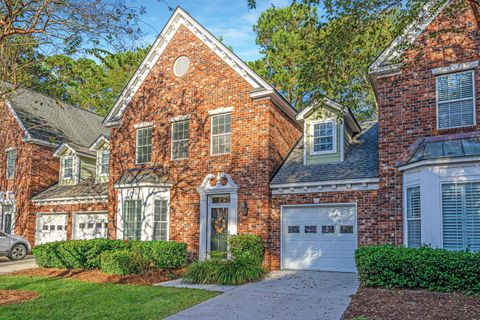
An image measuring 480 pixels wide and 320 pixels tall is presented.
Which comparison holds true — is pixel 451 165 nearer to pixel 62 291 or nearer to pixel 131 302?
pixel 131 302

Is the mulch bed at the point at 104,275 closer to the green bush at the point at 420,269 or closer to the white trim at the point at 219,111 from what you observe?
the white trim at the point at 219,111

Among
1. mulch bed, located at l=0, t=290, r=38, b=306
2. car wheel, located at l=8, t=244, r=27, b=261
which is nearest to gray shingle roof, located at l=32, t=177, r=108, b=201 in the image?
car wheel, located at l=8, t=244, r=27, b=261

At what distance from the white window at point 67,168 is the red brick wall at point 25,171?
1066 millimetres

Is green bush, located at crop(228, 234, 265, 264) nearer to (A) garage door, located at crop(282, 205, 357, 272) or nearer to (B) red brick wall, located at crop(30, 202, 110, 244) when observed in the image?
(A) garage door, located at crop(282, 205, 357, 272)

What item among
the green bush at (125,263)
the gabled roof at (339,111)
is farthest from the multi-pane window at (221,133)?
the green bush at (125,263)

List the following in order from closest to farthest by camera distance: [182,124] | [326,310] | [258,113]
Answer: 1. [326,310]
2. [258,113]
3. [182,124]

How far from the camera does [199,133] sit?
15.7 meters

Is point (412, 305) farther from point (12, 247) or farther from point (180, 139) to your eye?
point (12, 247)

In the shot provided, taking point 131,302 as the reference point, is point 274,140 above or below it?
above

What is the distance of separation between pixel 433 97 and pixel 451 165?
2393mm

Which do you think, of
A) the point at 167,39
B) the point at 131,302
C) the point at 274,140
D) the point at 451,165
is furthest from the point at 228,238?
the point at 167,39

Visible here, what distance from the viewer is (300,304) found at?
869 centimetres

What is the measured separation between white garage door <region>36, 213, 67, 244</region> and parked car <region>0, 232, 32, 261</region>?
2.01m

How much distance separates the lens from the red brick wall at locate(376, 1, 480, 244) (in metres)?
11.4
